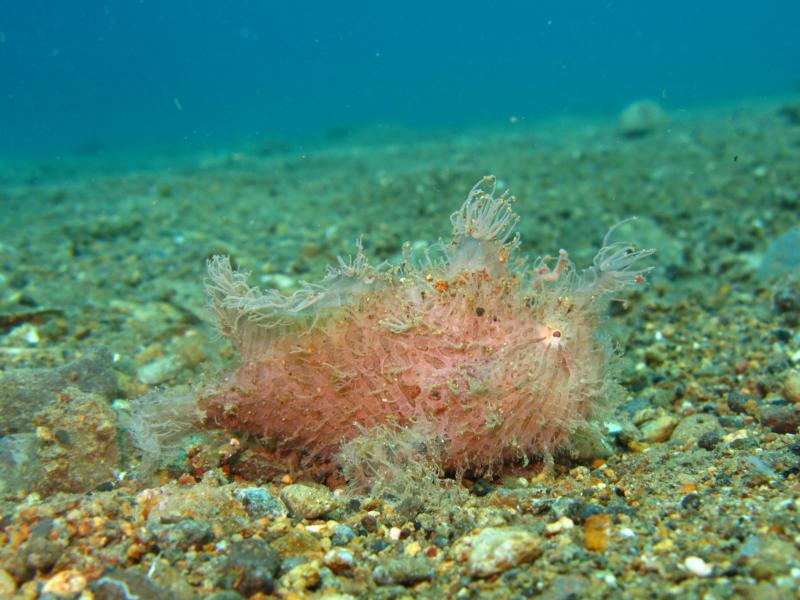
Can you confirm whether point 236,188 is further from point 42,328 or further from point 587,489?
point 587,489

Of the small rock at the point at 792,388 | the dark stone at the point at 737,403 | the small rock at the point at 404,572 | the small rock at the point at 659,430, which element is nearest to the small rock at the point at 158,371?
→ the small rock at the point at 404,572

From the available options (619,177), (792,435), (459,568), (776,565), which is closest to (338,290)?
(459,568)

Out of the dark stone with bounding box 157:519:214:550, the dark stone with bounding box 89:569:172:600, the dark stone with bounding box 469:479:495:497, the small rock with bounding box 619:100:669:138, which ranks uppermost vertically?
the small rock with bounding box 619:100:669:138

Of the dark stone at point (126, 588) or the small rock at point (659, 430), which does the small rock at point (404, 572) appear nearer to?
the dark stone at point (126, 588)

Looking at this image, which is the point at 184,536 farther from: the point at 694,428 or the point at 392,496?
the point at 694,428

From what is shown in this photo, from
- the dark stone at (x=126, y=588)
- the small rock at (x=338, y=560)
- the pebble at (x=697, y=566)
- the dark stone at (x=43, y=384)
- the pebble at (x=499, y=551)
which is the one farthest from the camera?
the dark stone at (x=43, y=384)

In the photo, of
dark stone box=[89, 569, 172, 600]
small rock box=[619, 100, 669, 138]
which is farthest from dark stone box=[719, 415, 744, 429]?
small rock box=[619, 100, 669, 138]

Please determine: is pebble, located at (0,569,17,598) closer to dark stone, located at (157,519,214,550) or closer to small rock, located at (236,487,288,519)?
dark stone, located at (157,519,214,550)
